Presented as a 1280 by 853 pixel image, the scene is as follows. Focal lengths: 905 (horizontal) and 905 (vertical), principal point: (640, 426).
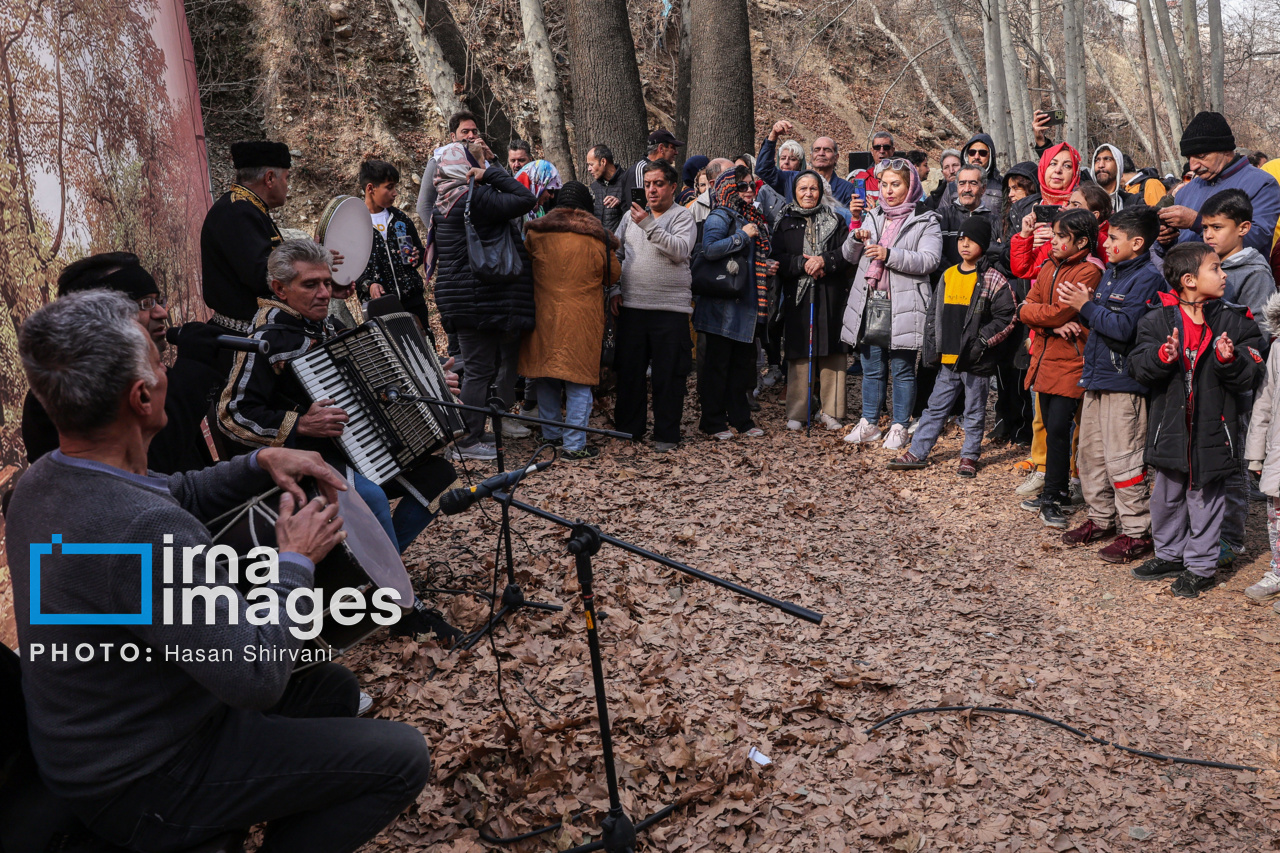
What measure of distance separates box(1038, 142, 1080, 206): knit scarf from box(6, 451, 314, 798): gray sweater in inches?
277

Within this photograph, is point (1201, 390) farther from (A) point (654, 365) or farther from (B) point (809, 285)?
(A) point (654, 365)

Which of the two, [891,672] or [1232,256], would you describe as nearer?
[891,672]

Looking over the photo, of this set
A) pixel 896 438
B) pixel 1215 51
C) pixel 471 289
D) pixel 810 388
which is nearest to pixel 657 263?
pixel 471 289

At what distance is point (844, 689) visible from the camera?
459cm

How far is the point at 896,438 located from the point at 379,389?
533 cm

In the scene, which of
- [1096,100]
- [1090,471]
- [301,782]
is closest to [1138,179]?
[1090,471]

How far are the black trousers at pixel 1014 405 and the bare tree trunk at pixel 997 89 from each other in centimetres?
592

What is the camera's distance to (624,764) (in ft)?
12.8

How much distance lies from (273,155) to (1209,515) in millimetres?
5890

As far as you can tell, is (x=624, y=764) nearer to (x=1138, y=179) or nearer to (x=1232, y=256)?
(x=1232, y=256)

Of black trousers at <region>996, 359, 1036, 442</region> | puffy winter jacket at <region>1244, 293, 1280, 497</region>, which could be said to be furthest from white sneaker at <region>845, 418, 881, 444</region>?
puffy winter jacket at <region>1244, 293, 1280, 497</region>

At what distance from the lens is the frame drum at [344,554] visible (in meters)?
2.71

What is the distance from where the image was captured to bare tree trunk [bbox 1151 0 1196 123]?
1472cm

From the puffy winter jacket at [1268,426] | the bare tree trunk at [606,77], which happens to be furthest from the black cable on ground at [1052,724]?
the bare tree trunk at [606,77]
